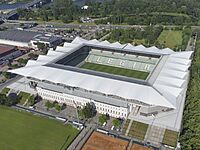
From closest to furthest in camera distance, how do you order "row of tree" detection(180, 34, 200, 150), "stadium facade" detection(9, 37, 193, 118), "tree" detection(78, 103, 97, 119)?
1. "row of tree" detection(180, 34, 200, 150)
2. "stadium facade" detection(9, 37, 193, 118)
3. "tree" detection(78, 103, 97, 119)

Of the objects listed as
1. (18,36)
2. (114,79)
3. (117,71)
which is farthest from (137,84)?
(18,36)

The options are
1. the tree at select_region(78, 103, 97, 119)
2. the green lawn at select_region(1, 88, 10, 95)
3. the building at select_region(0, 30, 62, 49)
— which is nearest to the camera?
the tree at select_region(78, 103, 97, 119)

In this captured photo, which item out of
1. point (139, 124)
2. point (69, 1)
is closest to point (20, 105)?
point (139, 124)

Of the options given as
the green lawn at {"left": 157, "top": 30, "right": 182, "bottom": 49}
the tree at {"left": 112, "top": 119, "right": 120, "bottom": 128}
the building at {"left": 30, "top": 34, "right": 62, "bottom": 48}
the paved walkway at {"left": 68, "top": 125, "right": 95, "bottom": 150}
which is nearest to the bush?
the paved walkway at {"left": 68, "top": 125, "right": 95, "bottom": 150}

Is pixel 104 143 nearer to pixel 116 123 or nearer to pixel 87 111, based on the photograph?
pixel 116 123

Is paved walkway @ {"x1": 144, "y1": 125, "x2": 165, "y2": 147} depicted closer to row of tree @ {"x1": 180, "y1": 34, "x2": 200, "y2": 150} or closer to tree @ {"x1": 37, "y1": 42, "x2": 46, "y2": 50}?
row of tree @ {"x1": 180, "y1": 34, "x2": 200, "y2": 150}

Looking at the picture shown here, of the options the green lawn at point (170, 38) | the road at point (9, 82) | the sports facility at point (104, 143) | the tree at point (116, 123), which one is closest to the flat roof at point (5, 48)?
the road at point (9, 82)

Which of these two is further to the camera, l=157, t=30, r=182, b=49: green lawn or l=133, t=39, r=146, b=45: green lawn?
l=133, t=39, r=146, b=45: green lawn

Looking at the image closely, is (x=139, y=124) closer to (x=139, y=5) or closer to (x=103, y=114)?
(x=103, y=114)
